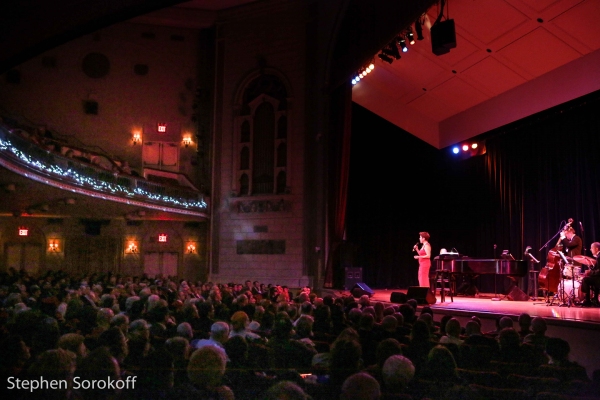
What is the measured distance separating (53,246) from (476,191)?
1634 centimetres

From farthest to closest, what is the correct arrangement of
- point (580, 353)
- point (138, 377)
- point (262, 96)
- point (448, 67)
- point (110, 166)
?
point (262, 96)
point (110, 166)
point (448, 67)
point (580, 353)
point (138, 377)

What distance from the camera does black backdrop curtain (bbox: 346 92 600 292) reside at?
16250mm

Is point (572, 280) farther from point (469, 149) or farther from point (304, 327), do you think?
point (304, 327)

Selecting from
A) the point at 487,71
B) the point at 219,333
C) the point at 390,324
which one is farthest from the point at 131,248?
the point at 219,333

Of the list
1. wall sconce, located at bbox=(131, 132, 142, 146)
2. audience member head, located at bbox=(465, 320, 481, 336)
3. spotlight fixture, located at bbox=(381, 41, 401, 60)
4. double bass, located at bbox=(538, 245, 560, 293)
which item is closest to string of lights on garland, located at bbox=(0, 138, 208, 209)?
wall sconce, located at bbox=(131, 132, 142, 146)

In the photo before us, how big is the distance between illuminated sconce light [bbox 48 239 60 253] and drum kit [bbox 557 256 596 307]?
1836cm

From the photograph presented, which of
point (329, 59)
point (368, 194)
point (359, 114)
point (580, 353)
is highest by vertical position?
point (329, 59)

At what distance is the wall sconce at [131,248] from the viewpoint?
24.2 m

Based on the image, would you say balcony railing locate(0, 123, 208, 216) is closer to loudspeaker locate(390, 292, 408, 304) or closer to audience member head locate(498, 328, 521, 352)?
loudspeaker locate(390, 292, 408, 304)

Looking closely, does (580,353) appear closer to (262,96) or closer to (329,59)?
(329,59)

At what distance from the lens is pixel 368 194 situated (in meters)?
22.7

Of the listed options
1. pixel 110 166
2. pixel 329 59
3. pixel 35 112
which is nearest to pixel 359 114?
pixel 329 59

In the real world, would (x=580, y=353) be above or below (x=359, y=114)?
below

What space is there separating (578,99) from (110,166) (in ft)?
52.2
